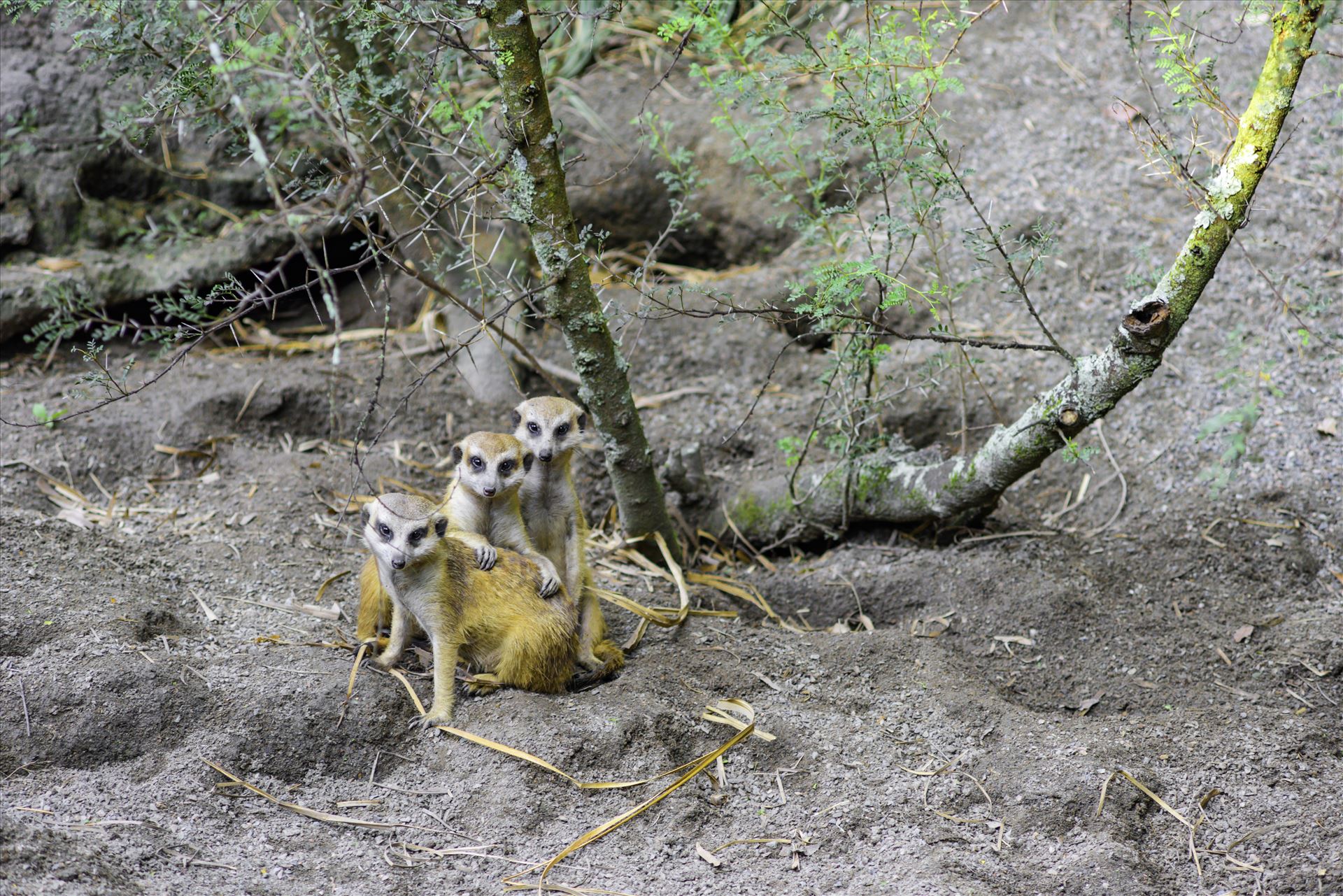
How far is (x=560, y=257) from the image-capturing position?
3588 millimetres

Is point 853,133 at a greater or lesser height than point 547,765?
greater

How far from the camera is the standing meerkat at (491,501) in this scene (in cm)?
377

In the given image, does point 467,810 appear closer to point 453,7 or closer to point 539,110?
point 539,110

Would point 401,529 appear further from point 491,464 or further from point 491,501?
point 491,501

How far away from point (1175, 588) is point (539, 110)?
306cm

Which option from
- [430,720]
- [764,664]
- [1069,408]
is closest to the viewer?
[430,720]

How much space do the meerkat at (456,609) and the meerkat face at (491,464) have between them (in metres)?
0.21

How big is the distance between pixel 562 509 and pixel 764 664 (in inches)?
41.3

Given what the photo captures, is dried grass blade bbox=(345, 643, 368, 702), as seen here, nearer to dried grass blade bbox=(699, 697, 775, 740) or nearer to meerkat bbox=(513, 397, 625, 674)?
meerkat bbox=(513, 397, 625, 674)

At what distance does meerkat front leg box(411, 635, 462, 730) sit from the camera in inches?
131

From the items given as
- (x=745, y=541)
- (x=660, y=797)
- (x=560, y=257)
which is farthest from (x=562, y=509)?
(x=660, y=797)

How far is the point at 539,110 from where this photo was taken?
3406 mm

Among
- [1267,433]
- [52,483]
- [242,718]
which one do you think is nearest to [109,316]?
[52,483]

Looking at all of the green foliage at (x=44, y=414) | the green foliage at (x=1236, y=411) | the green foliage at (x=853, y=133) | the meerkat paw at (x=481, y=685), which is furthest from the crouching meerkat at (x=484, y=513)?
the green foliage at (x=1236, y=411)
